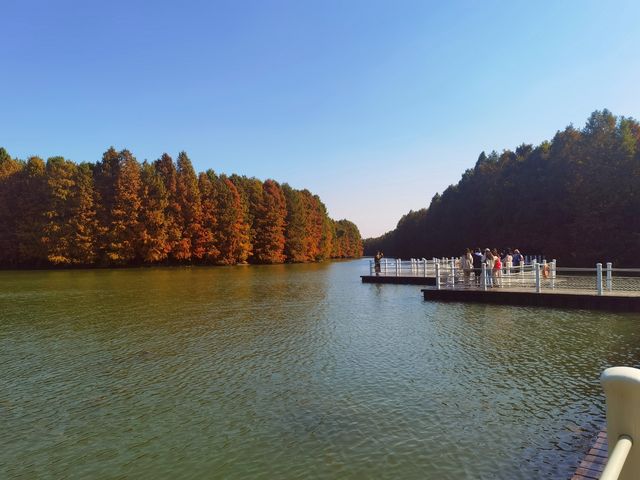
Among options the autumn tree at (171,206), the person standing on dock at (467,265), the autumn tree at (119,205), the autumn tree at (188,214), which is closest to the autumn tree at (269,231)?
the autumn tree at (188,214)

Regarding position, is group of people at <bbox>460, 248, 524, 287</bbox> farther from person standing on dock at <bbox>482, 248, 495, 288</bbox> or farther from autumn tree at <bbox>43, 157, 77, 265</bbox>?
autumn tree at <bbox>43, 157, 77, 265</bbox>

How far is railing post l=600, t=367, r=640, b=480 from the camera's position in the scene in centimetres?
218

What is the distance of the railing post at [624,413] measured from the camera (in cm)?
218

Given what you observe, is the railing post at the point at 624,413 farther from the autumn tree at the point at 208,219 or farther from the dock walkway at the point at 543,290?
the autumn tree at the point at 208,219

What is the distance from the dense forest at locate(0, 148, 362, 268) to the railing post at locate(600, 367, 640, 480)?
71.7 metres

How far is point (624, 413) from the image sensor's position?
7.52ft

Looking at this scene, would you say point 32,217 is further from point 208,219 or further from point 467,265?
point 467,265

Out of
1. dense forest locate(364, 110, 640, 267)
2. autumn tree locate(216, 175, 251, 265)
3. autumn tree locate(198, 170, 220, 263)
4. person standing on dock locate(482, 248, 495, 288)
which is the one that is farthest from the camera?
autumn tree locate(216, 175, 251, 265)

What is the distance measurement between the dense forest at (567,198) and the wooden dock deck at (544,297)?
32.2m

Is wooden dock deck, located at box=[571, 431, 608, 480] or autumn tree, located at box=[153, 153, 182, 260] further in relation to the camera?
autumn tree, located at box=[153, 153, 182, 260]

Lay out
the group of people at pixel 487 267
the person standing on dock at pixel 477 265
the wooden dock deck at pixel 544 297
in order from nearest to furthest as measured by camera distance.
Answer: the wooden dock deck at pixel 544 297 < the group of people at pixel 487 267 < the person standing on dock at pixel 477 265

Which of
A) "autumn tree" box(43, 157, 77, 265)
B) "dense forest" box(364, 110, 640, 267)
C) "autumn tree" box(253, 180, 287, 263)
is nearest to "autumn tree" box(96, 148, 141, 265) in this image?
"autumn tree" box(43, 157, 77, 265)

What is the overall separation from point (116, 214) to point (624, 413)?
74071mm

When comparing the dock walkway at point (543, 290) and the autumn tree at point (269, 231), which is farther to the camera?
the autumn tree at point (269, 231)
